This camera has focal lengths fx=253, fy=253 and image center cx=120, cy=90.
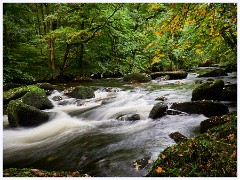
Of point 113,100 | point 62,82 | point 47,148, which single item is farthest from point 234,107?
point 62,82

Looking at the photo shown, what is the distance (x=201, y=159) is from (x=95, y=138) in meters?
2.70

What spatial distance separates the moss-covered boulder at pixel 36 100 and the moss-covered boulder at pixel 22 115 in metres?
0.87

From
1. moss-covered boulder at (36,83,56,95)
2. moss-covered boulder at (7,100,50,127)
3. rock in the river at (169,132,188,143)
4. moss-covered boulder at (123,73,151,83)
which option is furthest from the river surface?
moss-covered boulder at (123,73,151,83)

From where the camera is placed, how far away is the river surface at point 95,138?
4176 millimetres

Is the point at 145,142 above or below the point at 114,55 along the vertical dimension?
below

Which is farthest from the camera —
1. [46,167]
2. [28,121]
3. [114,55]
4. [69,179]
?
[114,55]

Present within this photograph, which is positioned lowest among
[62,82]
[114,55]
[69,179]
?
[69,179]

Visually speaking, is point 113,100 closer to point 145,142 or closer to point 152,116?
point 152,116

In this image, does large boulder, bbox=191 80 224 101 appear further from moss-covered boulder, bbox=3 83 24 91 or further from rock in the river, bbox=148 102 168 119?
moss-covered boulder, bbox=3 83 24 91

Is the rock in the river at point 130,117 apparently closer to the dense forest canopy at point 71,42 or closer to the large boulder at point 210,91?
the large boulder at point 210,91

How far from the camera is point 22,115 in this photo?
6133 millimetres

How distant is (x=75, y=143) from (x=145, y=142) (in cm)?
143

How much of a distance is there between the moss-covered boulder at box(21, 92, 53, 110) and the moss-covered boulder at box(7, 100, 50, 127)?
0.87 m

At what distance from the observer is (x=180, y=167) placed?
313 cm
